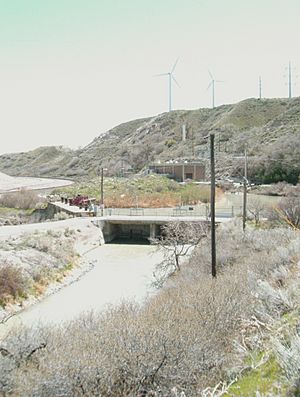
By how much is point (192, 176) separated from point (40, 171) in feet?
224

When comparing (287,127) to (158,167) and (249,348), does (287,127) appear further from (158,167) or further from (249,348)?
(249,348)

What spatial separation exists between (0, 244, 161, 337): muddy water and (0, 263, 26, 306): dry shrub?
37.0 inches

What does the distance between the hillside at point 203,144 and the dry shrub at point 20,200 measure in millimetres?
29318

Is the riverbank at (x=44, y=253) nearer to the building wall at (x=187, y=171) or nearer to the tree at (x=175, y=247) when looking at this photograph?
Result: the tree at (x=175, y=247)

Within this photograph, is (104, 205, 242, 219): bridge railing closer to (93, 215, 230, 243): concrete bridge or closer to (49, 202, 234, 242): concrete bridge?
(49, 202, 234, 242): concrete bridge

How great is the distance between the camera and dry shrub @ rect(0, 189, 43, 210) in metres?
55.9

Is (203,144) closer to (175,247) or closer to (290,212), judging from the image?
(290,212)

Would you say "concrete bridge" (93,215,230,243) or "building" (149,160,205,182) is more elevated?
"building" (149,160,205,182)

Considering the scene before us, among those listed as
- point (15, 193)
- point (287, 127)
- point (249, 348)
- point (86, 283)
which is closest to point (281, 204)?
point (86, 283)

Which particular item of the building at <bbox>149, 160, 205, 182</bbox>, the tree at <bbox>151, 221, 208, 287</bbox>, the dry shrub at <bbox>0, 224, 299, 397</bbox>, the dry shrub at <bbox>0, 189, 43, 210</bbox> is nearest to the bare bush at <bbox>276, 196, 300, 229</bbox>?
the tree at <bbox>151, 221, 208, 287</bbox>

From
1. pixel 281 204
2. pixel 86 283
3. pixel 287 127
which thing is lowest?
pixel 86 283

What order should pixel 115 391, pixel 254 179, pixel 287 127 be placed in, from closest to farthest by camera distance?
1. pixel 115 391
2. pixel 254 179
3. pixel 287 127

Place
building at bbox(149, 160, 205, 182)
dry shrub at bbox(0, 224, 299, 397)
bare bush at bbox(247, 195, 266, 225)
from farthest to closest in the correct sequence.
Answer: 1. building at bbox(149, 160, 205, 182)
2. bare bush at bbox(247, 195, 266, 225)
3. dry shrub at bbox(0, 224, 299, 397)

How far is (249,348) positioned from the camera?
31.5ft
